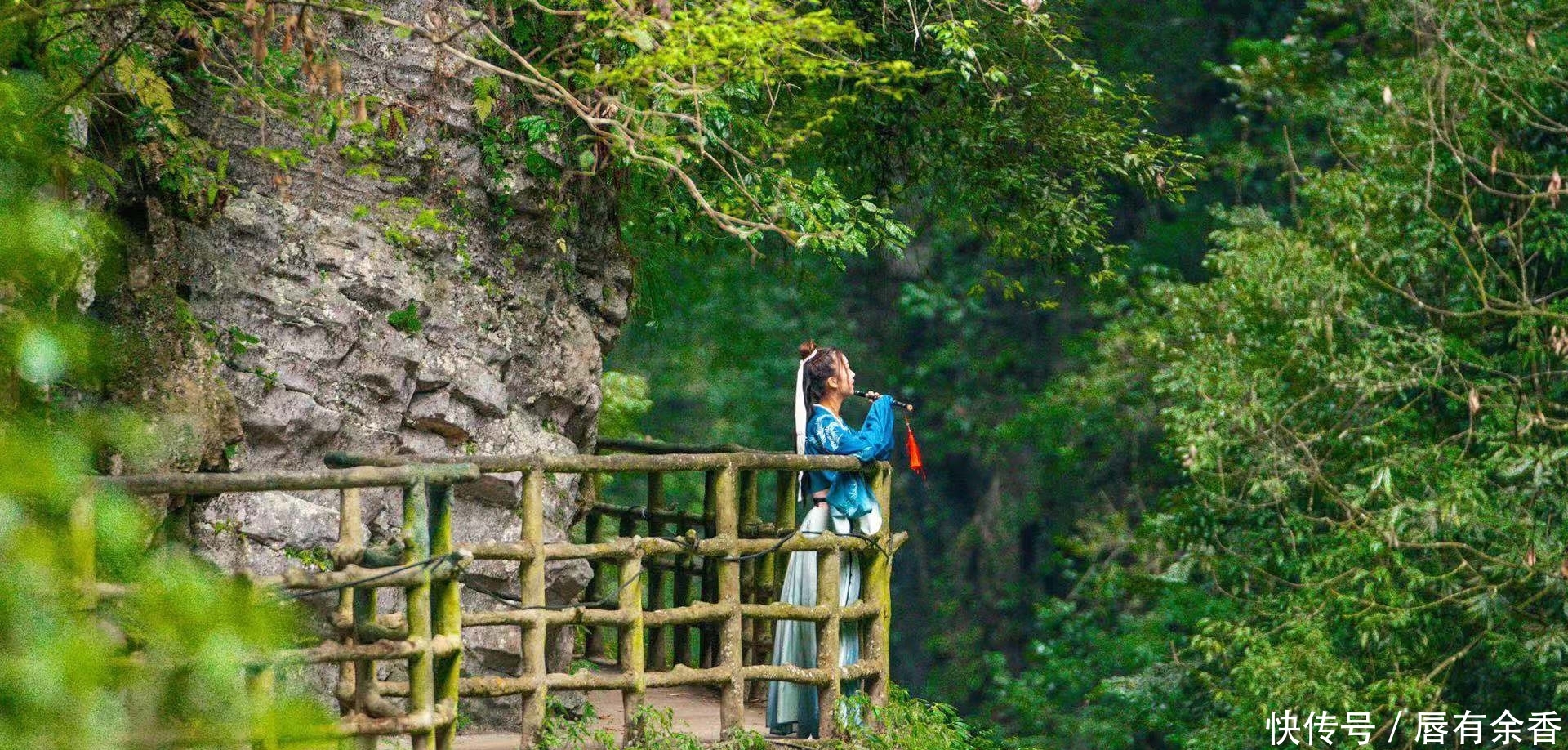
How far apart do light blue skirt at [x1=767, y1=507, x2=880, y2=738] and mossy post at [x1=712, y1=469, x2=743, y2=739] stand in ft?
1.80

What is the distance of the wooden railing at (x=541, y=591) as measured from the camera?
18.9 feet

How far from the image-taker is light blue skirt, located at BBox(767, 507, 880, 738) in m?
7.90

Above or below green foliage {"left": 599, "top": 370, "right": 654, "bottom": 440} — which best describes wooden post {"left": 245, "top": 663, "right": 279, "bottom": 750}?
below

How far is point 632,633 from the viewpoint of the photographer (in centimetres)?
698

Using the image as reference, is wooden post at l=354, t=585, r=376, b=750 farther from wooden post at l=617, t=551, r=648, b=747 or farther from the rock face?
the rock face

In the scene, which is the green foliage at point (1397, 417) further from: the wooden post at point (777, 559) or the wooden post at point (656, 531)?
the wooden post at point (656, 531)

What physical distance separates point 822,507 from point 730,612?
845 millimetres

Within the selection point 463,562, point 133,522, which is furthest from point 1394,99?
point 133,522

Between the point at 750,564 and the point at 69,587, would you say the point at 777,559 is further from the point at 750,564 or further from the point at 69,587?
the point at 69,587

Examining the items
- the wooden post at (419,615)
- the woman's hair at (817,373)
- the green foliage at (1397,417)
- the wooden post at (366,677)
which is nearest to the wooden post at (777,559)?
the woman's hair at (817,373)

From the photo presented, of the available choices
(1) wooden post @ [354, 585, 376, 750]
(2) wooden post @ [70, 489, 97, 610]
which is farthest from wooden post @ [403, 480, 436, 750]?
(2) wooden post @ [70, 489, 97, 610]

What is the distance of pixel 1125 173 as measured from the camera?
400 inches

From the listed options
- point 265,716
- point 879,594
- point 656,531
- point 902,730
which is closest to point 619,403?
point 656,531

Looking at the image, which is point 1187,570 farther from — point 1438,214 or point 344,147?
point 344,147
